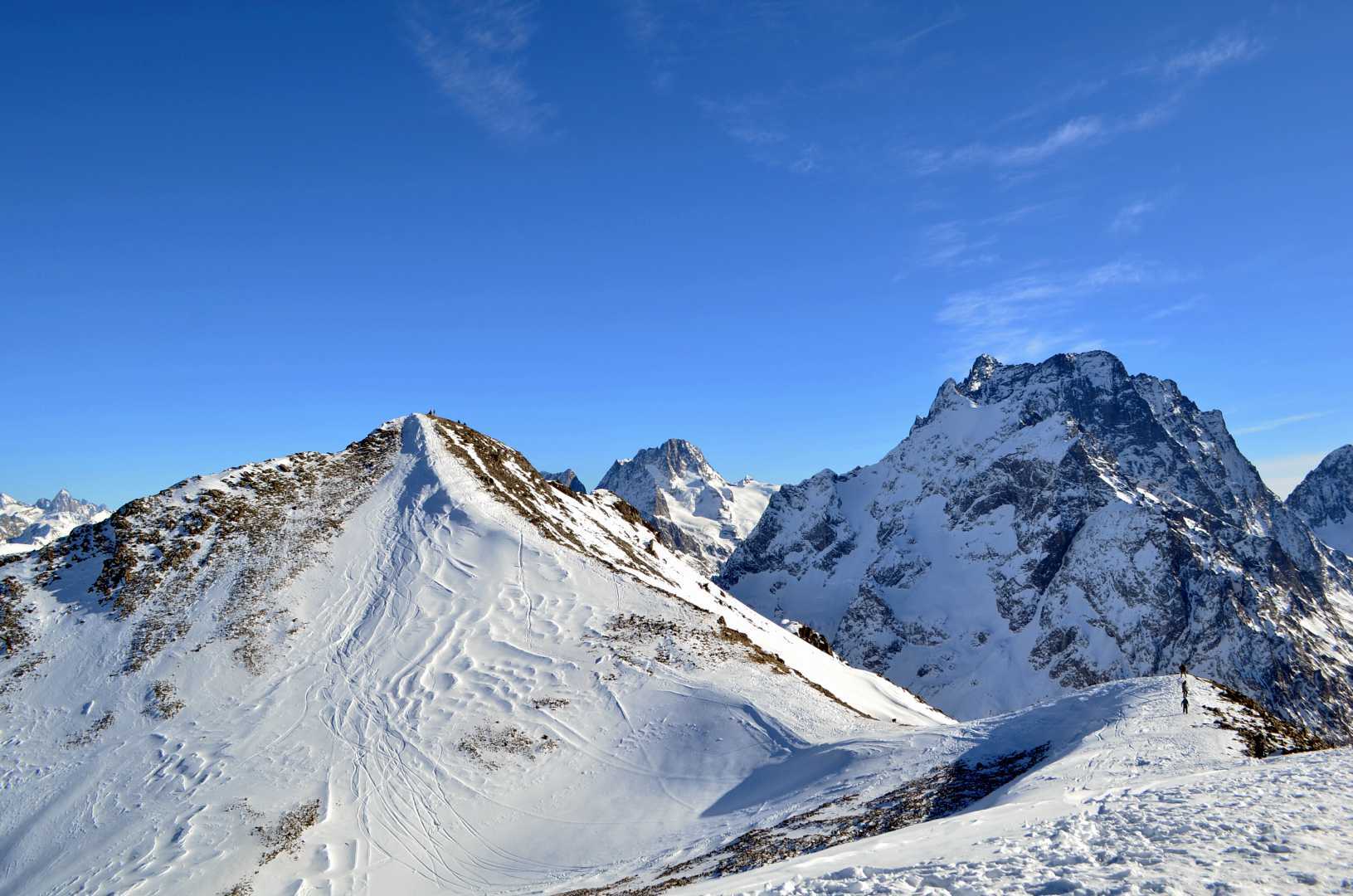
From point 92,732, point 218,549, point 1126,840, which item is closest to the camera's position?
point 1126,840

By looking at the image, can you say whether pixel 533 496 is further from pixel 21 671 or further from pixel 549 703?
pixel 21 671

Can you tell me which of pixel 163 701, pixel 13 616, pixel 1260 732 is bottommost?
pixel 1260 732

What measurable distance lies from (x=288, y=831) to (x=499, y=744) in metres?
8.67

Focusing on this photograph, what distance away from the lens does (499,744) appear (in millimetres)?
34250

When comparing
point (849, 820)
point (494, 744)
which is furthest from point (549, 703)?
Answer: point (849, 820)

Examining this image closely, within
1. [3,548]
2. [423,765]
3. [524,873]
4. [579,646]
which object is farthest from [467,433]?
[3,548]

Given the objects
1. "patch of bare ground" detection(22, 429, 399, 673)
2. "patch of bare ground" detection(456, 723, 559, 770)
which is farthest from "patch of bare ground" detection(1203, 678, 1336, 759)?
"patch of bare ground" detection(22, 429, 399, 673)

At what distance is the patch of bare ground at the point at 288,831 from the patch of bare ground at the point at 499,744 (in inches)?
246

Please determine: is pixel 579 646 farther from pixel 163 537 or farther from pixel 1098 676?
pixel 1098 676

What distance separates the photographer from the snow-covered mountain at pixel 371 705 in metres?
28.0

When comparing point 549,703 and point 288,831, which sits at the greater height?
point 549,703

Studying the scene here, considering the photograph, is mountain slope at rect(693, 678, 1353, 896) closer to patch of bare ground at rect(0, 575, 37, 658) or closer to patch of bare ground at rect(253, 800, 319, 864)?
patch of bare ground at rect(253, 800, 319, 864)

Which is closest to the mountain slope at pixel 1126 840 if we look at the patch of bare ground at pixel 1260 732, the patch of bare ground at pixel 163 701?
the patch of bare ground at pixel 1260 732

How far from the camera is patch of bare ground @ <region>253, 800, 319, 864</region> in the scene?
2745 centimetres
